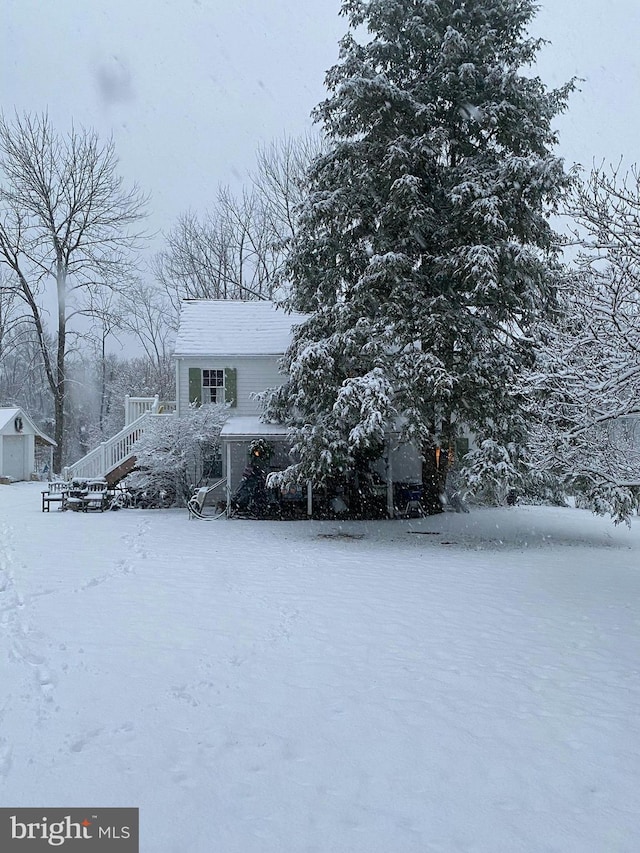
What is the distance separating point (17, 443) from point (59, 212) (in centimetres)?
1014

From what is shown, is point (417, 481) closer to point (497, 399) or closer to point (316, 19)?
point (497, 399)

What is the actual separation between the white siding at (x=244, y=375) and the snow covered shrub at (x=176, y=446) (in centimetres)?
77

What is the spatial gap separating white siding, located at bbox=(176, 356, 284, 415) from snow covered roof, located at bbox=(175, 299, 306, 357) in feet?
0.77

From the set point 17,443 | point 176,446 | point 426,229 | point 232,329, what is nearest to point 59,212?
point 17,443

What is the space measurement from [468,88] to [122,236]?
1919cm

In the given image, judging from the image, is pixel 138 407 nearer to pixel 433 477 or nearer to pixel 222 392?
pixel 222 392

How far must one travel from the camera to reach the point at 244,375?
18.7 m

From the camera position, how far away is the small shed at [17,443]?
1105 inches

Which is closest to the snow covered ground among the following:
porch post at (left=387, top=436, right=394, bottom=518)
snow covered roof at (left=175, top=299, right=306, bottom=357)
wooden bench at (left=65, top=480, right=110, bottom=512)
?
porch post at (left=387, top=436, right=394, bottom=518)

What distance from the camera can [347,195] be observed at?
13523mm

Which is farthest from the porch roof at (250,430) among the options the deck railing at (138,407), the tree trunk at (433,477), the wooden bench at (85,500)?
the wooden bench at (85,500)

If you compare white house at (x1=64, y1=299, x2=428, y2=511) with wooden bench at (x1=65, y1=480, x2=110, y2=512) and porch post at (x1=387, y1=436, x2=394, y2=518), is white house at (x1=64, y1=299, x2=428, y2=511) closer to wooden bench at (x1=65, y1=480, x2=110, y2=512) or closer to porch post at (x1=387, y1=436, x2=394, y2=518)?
wooden bench at (x1=65, y1=480, x2=110, y2=512)

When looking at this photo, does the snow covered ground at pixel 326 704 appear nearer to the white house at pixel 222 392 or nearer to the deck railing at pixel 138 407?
the white house at pixel 222 392

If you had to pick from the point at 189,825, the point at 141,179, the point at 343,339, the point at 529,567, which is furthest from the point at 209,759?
the point at 141,179
